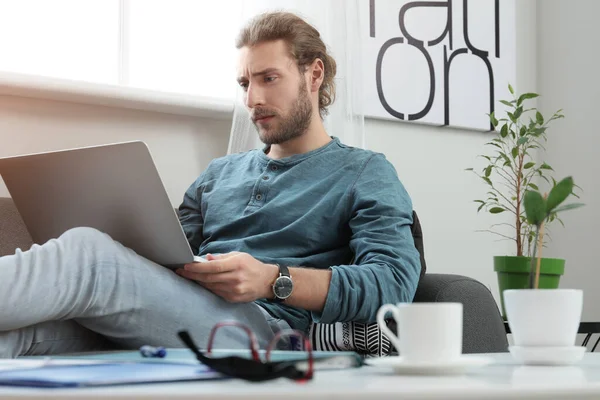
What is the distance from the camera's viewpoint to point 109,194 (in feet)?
4.65

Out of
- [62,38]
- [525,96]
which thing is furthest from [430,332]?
[525,96]

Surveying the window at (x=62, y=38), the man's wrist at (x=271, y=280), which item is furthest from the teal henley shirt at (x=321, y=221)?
the window at (x=62, y=38)

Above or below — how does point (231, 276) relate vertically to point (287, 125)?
below

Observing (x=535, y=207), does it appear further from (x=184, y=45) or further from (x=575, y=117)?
(x=575, y=117)

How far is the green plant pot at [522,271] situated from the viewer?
7.64 ft

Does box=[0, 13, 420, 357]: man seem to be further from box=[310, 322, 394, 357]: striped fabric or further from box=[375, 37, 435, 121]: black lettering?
box=[375, 37, 435, 121]: black lettering

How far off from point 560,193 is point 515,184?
2447 millimetres

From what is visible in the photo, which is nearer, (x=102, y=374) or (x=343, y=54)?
(x=102, y=374)

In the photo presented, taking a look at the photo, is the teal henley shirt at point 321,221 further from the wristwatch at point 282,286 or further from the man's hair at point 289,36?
the man's hair at point 289,36

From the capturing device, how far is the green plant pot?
2.33 metres

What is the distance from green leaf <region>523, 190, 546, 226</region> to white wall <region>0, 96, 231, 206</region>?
1577 mm

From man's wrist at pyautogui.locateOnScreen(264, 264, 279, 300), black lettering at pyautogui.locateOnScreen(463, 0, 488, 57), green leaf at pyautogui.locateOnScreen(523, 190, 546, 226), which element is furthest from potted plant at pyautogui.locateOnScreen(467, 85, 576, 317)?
green leaf at pyautogui.locateOnScreen(523, 190, 546, 226)

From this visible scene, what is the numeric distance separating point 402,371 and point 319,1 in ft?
6.53

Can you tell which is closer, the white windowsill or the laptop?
the laptop
